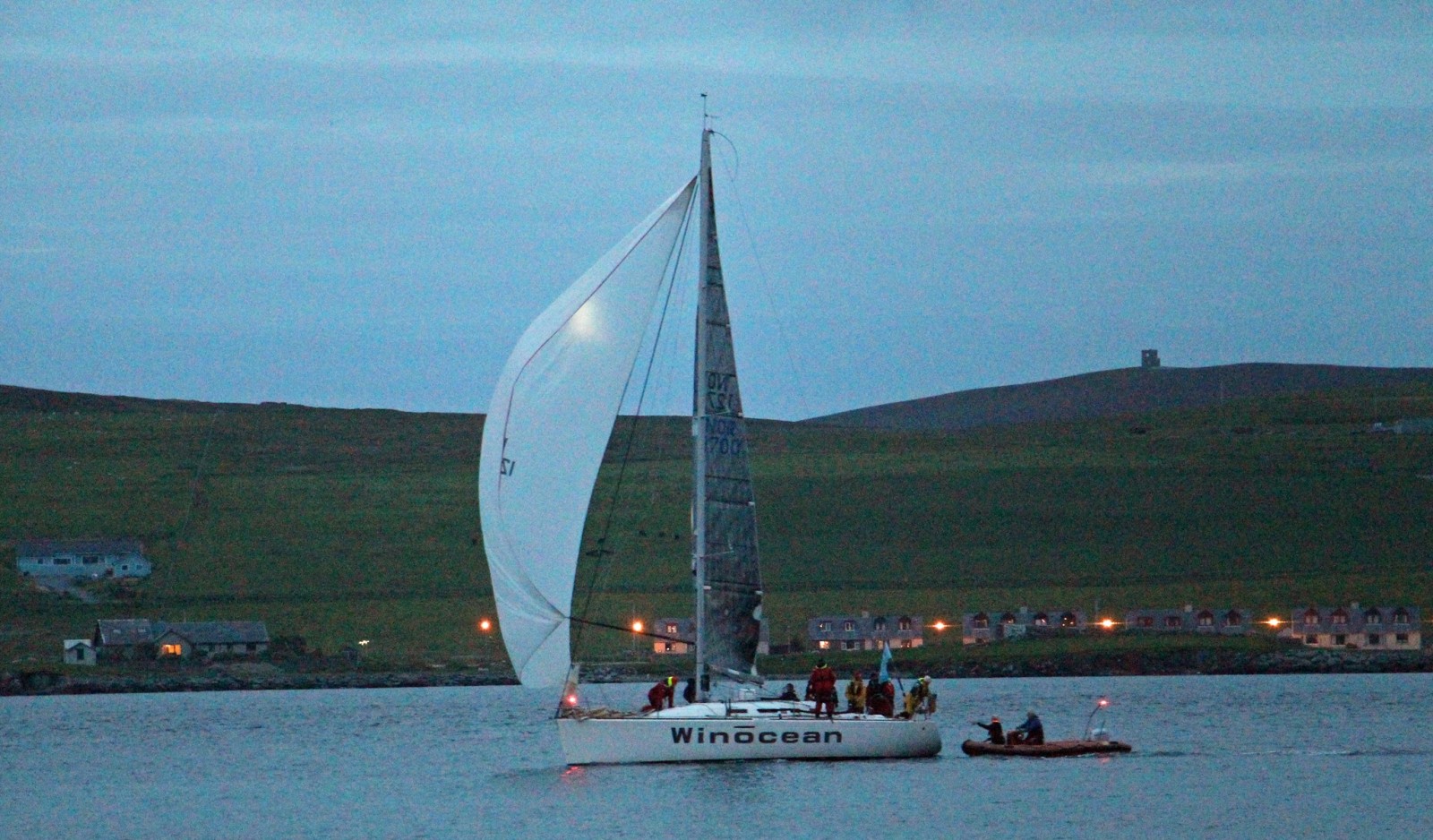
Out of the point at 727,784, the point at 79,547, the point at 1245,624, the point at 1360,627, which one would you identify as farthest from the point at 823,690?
the point at 79,547

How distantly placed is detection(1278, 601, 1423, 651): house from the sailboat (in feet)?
242

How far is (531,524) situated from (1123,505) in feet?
350

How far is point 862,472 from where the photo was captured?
160 metres

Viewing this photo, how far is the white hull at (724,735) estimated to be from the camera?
41531 mm

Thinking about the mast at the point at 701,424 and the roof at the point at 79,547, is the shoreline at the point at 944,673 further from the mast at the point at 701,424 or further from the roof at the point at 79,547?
the mast at the point at 701,424

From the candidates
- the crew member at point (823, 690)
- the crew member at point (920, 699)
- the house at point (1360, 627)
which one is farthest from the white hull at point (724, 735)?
the house at point (1360, 627)

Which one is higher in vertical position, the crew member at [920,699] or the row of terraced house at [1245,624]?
the row of terraced house at [1245,624]

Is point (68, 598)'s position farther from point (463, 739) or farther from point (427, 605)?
point (463, 739)

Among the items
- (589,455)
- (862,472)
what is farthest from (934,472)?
(589,455)

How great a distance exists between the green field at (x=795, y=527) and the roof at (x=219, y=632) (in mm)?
2431

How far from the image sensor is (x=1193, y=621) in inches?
4449

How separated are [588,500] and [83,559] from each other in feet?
324

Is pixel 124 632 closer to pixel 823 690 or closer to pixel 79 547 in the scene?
pixel 79 547

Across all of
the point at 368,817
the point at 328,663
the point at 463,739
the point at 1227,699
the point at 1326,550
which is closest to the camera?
the point at 368,817
